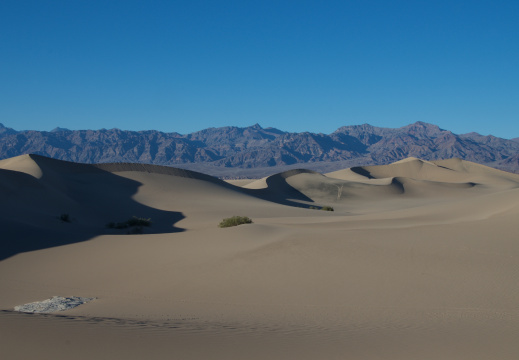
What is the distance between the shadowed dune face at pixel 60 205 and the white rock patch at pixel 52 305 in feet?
21.3

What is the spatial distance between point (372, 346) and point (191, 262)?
8029mm

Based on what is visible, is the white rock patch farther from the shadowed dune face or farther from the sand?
the shadowed dune face

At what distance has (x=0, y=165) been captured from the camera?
44250mm

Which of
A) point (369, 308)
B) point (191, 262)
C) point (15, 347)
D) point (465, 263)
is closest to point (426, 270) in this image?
point (465, 263)

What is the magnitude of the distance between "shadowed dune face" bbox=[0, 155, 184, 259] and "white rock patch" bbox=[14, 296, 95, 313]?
6494 millimetres

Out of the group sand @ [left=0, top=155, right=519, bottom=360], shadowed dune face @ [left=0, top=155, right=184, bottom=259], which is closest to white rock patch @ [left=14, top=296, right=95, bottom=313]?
sand @ [left=0, top=155, right=519, bottom=360]

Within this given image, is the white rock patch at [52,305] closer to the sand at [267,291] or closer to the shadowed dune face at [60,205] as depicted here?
the sand at [267,291]

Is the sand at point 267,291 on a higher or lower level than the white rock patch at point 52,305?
higher

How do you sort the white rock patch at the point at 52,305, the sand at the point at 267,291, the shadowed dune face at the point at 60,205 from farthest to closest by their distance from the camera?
the shadowed dune face at the point at 60,205, the white rock patch at the point at 52,305, the sand at the point at 267,291

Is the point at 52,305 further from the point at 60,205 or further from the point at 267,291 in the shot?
the point at 60,205

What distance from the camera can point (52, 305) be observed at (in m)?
9.37

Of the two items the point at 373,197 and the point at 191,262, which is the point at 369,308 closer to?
the point at 191,262

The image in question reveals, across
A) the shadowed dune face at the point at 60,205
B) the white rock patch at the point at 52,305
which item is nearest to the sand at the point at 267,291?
the shadowed dune face at the point at 60,205

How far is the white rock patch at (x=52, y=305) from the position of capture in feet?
29.8
